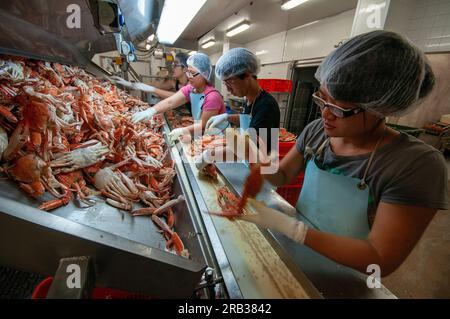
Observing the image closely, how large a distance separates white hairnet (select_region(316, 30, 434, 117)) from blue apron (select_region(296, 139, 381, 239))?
262 mm

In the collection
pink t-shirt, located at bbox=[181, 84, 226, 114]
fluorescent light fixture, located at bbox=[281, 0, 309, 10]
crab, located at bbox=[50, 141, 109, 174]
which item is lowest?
crab, located at bbox=[50, 141, 109, 174]

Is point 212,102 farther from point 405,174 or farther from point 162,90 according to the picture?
point 405,174

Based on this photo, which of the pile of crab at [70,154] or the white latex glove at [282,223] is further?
the pile of crab at [70,154]

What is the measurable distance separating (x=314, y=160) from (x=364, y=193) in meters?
0.37

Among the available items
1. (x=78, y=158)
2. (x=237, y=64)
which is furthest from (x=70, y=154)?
(x=237, y=64)

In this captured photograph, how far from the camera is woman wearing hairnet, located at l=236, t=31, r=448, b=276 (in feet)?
2.70

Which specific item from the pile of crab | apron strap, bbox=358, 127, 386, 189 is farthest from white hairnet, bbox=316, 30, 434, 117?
the pile of crab

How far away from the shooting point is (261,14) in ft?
15.8

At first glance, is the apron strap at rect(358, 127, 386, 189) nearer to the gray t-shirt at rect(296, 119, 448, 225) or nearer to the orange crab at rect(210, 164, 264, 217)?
the gray t-shirt at rect(296, 119, 448, 225)

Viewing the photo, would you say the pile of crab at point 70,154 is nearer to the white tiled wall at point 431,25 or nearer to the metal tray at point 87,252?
the metal tray at point 87,252

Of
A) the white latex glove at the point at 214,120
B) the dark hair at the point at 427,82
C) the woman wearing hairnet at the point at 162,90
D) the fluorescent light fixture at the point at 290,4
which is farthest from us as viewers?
the woman wearing hairnet at the point at 162,90

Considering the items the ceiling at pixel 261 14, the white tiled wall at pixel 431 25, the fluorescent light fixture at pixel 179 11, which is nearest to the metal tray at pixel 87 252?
the fluorescent light fixture at pixel 179 11

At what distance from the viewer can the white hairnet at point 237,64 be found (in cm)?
210
